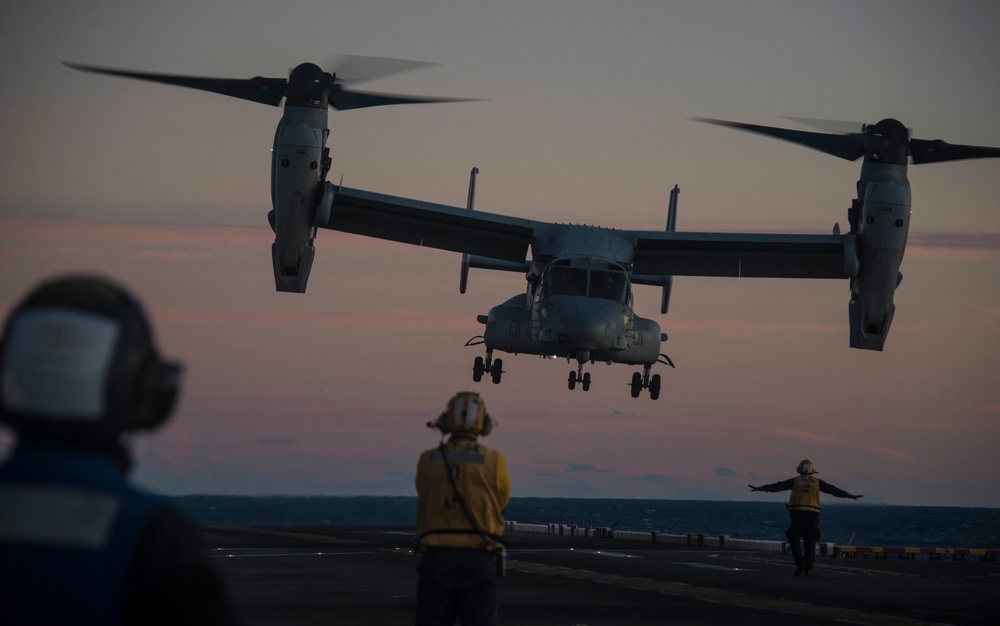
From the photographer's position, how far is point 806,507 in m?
23.5

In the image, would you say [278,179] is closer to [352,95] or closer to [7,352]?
[352,95]

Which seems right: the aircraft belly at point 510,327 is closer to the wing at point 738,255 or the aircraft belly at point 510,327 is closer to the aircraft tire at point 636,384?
the wing at point 738,255

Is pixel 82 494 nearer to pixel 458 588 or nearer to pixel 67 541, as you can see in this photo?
pixel 67 541

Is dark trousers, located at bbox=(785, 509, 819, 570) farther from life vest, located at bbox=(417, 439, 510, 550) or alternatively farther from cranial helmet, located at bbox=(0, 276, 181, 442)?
cranial helmet, located at bbox=(0, 276, 181, 442)

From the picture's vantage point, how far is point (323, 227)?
33.5 meters

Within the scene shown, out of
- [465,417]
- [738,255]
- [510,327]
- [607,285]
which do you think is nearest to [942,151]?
[738,255]

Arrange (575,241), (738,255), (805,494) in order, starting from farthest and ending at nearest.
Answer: (738,255) < (575,241) < (805,494)

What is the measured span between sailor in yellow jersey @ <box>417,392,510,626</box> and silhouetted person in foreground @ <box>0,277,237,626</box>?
6018 mm

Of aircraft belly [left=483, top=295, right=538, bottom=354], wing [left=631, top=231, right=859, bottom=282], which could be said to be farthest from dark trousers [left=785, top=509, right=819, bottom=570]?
wing [left=631, top=231, right=859, bottom=282]

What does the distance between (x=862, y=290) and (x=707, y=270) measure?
6317 mm

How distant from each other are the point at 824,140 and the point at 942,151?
120 inches

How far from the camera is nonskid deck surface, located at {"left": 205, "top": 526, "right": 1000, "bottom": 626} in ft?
50.5

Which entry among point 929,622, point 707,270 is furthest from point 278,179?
point 929,622

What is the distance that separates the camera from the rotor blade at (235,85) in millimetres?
33812
